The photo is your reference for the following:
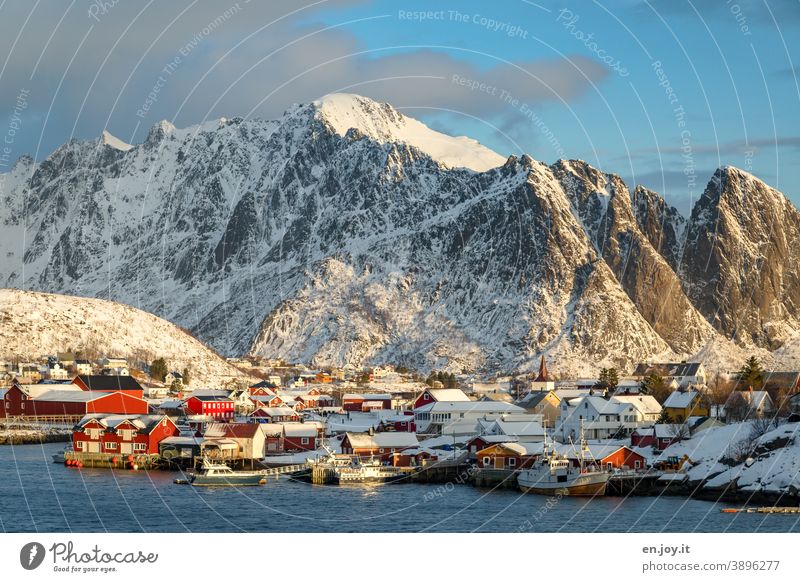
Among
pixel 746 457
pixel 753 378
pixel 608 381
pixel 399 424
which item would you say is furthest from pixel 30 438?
pixel 608 381

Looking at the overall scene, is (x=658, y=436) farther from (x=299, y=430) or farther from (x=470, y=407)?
(x=299, y=430)

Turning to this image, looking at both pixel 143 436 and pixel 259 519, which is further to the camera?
pixel 143 436

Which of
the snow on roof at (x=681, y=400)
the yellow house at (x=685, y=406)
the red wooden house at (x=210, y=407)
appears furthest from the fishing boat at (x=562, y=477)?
the red wooden house at (x=210, y=407)

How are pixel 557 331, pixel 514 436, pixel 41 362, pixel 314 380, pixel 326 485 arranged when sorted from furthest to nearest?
pixel 557 331 → pixel 314 380 → pixel 41 362 → pixel 514 436 → pixel 326 485

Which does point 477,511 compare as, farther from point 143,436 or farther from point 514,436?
point 143,436

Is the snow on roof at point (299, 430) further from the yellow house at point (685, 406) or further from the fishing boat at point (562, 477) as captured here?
the yellow house at point (685, 406)

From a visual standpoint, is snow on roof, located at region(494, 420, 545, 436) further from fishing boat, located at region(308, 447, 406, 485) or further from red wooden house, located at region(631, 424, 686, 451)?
fishing boat, located at region(308, 447, 406, 485)

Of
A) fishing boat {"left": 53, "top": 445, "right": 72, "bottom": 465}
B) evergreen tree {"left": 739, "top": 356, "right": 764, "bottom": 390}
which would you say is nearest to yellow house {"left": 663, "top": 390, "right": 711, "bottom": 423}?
evergreen tree {"left": 739, "top": 356, "right": 764, "bottom": 390}

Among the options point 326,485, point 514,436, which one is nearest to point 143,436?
point 326,485
